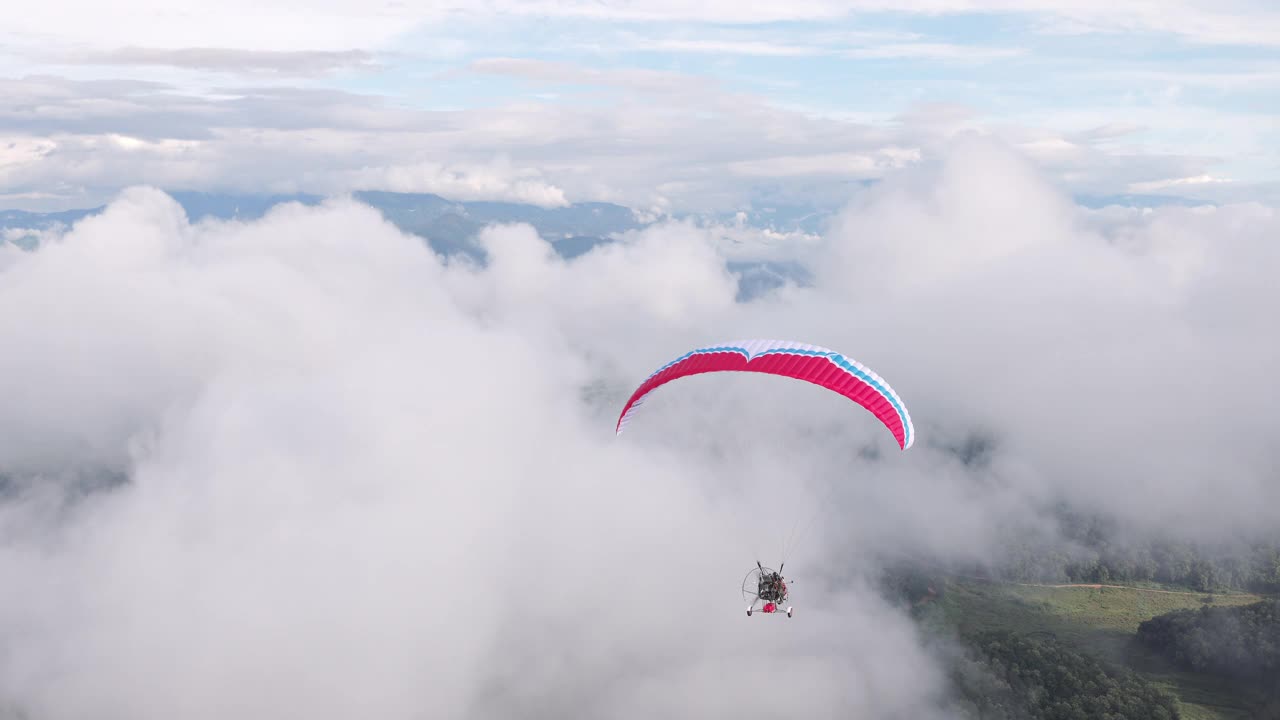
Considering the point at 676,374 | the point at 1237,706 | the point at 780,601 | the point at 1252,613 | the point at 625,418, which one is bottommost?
the point at 1237,706

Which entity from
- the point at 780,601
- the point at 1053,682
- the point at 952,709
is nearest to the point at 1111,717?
the point at 1053,682

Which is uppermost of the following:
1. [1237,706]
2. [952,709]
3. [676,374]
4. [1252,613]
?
[676,374]

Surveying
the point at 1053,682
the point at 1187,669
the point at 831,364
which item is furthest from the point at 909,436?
the point at 1187,669

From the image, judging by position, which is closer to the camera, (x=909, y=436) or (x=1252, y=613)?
(x=909, y=436)

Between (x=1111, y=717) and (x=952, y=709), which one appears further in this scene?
(x=952, y=709)

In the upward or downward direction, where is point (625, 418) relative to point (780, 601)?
upward

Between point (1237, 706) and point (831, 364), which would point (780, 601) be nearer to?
point (831, 364)

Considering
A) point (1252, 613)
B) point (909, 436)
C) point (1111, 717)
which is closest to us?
point (909, 436)

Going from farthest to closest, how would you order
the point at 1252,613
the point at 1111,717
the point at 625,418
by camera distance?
the point at 1252,613, the point at 1111,717, the point at 625,418

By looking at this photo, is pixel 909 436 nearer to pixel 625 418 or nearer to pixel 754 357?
pixel 754 357
